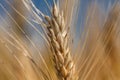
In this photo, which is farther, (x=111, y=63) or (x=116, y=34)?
(x=111, y=63)

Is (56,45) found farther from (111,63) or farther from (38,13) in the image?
(111,63)

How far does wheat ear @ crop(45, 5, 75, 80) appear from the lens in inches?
39.4

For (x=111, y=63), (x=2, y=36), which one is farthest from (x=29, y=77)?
(x=111, y=63)

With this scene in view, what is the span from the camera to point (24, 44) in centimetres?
119

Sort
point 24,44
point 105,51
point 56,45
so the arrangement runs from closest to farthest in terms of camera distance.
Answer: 1. point 56,45
2. point 24,44
3. point 105,51

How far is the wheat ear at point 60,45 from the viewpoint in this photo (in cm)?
100

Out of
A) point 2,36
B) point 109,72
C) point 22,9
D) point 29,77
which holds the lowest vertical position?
point 109,72

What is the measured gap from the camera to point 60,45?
1.00 meters

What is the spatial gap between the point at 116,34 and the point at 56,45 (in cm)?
37

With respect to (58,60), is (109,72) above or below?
below

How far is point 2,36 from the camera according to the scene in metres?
1.25

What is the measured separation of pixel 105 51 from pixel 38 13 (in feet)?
1.36

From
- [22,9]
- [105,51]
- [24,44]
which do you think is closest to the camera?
[24,44]

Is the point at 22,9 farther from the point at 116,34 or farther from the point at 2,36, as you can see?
the point at 116,34
